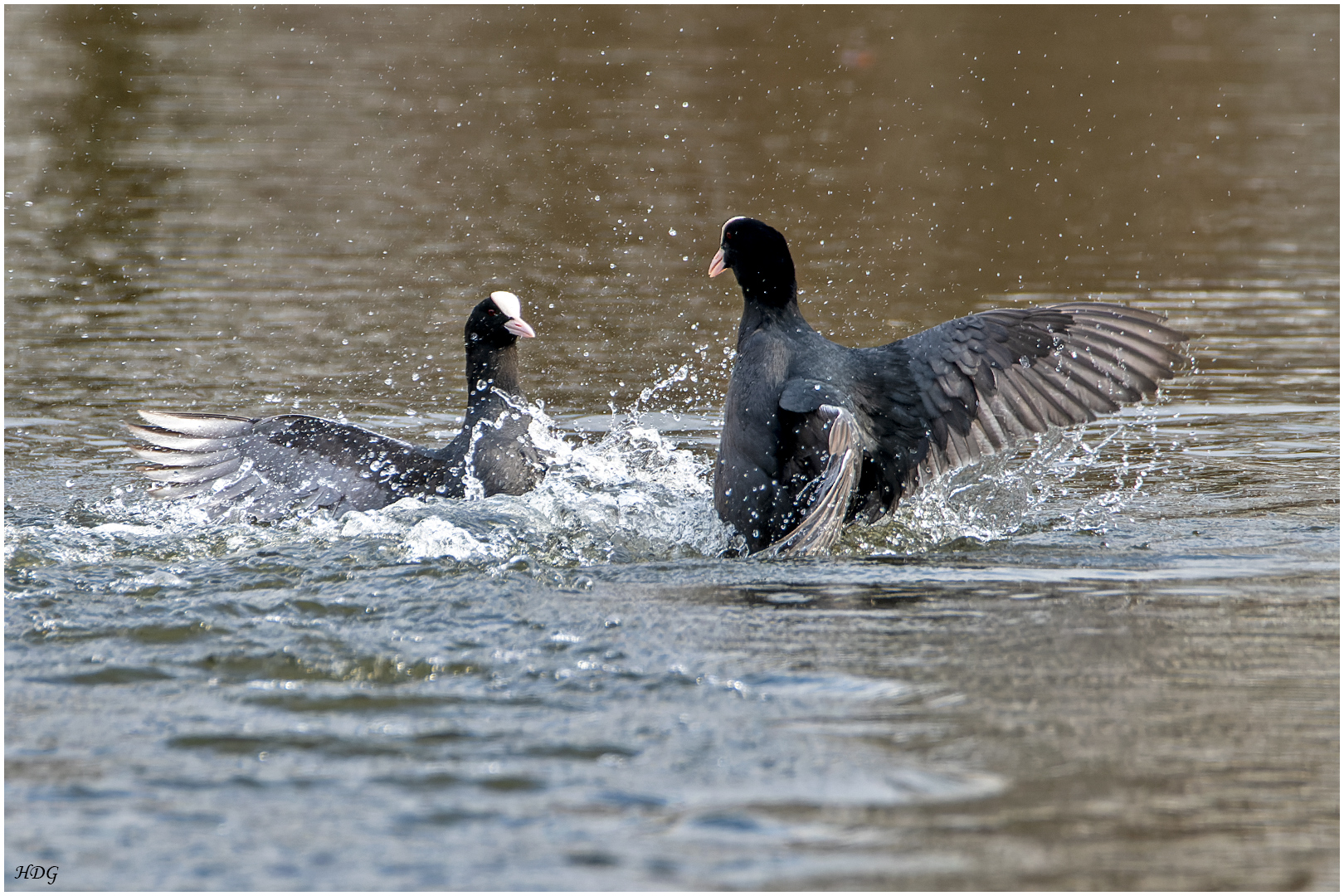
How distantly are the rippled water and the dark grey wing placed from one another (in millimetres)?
189

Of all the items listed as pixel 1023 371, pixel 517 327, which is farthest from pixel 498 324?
pixel 1023 371

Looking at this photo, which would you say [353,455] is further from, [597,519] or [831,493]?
[831,493]

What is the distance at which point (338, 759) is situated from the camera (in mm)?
3260

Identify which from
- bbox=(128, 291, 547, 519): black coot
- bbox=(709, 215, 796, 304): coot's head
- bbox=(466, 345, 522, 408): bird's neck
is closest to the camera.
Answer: bbox=(709, 215, 796, 304): coot's head

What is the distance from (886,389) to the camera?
534 centimetres

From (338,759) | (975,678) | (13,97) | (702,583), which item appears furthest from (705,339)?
(13,97)

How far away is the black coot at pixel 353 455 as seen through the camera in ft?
18.6

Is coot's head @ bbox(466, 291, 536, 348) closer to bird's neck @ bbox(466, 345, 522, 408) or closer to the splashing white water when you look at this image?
bird's neck @ bbox(466, 345, 522, 408)

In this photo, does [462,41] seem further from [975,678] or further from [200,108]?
[975,678]

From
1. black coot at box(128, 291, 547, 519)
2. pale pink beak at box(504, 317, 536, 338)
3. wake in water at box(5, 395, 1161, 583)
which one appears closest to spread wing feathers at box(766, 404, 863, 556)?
wake in water at box(5, 395, 1161, 583)

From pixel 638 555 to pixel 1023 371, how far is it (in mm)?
1652

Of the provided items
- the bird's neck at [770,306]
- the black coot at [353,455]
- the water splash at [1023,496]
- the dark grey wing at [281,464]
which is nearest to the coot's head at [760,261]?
the bird's neck at [770,306]

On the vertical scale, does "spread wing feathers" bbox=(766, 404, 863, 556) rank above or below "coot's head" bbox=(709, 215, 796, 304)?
below

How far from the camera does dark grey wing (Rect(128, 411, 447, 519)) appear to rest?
18.6ft
